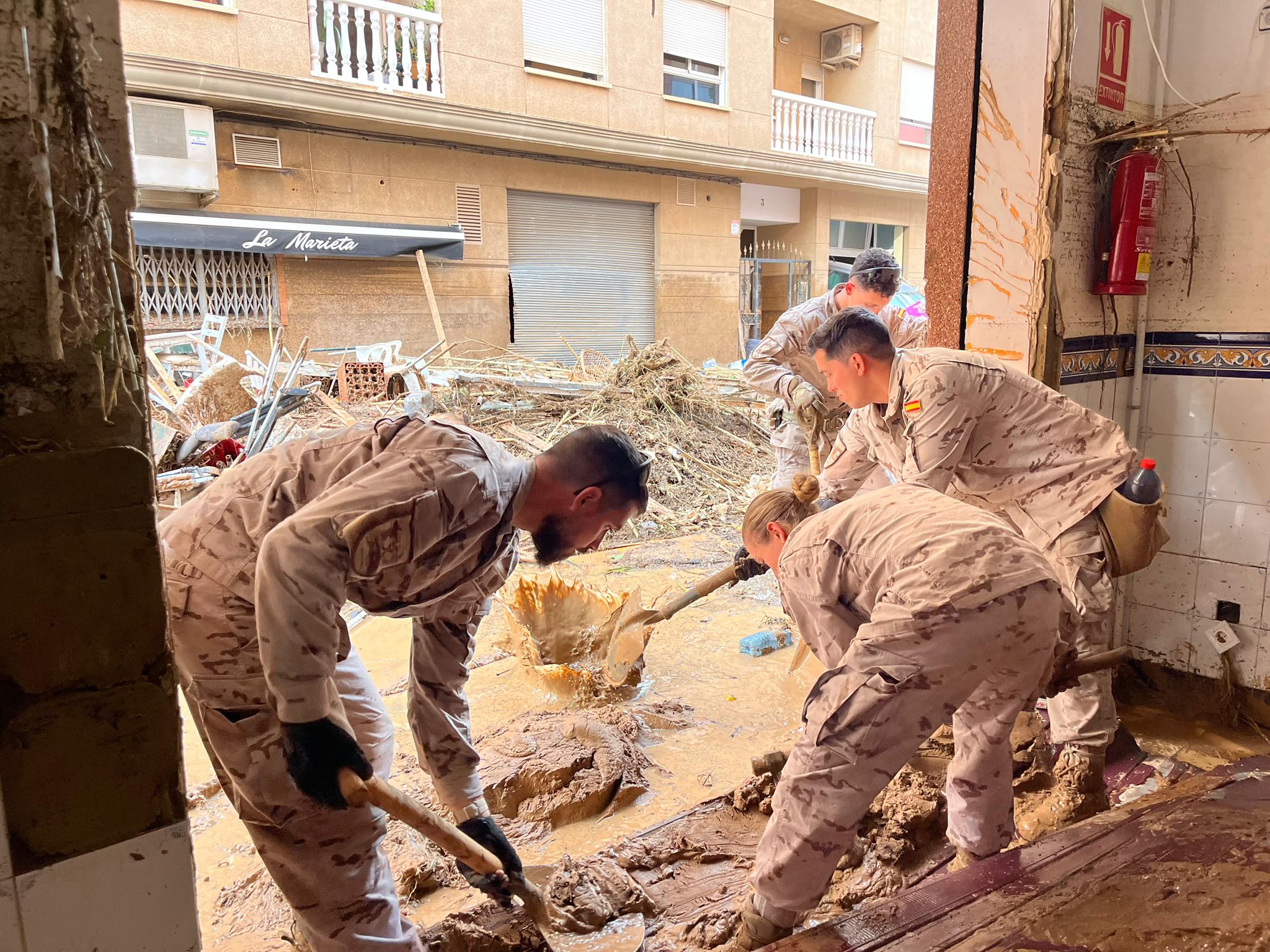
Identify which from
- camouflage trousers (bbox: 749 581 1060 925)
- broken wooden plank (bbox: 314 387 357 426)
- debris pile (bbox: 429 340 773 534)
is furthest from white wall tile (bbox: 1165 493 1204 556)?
broken wooden plank (bbox: 314 387 357 426)

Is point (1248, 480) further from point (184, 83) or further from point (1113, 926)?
point (184, 83)

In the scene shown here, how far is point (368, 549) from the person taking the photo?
1670 mm

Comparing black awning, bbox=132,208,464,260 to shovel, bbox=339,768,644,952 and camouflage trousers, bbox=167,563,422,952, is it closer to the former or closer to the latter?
camouflage trousers, bbox=167,563,422,952

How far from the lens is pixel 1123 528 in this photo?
2.93 meters

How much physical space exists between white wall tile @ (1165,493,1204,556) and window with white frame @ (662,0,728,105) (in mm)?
11787

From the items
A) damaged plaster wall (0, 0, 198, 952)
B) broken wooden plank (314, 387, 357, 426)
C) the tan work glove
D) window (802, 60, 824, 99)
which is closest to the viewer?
damaged plaster wall (0, 0, 198, 952)

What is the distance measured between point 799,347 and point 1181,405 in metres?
2.15

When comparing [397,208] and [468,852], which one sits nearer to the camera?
[468,852]

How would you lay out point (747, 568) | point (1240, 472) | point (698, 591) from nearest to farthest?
1. point (747, 568)
2. point (1240, 472)
3. point (698, 591)

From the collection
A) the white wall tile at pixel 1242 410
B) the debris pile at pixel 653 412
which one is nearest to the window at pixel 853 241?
the debris pile at pixel 653 412

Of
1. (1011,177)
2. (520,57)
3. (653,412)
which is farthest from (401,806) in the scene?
(520,57)

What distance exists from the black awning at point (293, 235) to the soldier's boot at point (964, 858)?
30.8 ft

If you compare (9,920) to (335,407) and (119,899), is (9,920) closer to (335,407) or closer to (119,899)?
(119,899)

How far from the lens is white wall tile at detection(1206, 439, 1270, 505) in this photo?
3.48m
